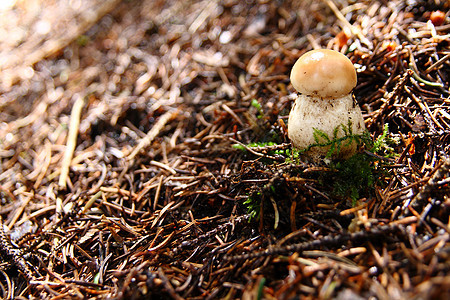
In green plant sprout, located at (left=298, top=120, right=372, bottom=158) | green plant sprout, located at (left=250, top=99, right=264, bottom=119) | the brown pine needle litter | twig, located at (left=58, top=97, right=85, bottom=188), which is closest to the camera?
the brown pine needle litter

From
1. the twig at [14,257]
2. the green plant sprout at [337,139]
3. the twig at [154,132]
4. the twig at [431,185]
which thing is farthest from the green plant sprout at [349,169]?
the twig at [14,257]

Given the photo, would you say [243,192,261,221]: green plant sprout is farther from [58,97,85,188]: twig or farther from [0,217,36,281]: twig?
[58,97,85,188]: twig

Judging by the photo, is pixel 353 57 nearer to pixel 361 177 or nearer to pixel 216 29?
pixel 361 177

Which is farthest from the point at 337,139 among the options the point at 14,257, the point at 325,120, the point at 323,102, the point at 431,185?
the point at 14,257

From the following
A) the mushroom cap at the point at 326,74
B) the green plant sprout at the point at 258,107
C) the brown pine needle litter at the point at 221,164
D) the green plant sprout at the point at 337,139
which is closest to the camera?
the brown pine needle litter at the point at 221,164

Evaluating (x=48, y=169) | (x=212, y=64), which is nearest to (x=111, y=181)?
(x=48, y=169)

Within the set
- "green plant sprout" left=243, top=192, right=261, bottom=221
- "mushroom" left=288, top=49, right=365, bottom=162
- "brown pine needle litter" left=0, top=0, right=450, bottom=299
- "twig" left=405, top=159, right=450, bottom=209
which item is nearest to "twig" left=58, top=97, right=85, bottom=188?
"brown pine needle litter" left=0, top=0, right=450, bottom=299

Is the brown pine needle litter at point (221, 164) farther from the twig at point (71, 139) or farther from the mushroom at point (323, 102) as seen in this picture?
the mushroom at point (323, 102)
